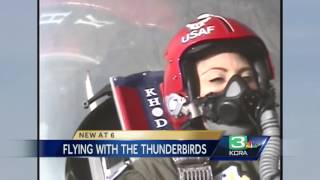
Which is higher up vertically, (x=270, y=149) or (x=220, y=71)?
(x=220, y=71)

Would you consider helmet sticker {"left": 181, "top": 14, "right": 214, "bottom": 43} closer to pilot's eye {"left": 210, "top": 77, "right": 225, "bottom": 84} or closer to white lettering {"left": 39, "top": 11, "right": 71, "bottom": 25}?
pilot's eye {"left": 210, "top": 77, "right": 225, "bottom": 84}

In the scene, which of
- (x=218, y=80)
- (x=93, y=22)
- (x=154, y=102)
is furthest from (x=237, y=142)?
(x=93, y=22)

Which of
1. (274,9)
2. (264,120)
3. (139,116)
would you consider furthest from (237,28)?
(139,116)

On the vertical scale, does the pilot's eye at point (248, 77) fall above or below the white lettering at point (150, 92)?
above

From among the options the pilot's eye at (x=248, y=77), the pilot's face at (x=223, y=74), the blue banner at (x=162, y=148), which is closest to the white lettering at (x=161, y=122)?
the blue banner at (x=162, y=148)

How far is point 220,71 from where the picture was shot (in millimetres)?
2838

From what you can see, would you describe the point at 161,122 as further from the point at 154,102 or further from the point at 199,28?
the point at 199,28

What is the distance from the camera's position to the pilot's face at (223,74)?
2.83m

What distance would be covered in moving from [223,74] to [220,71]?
2 centimetres

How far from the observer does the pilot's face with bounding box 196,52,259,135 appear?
283cm

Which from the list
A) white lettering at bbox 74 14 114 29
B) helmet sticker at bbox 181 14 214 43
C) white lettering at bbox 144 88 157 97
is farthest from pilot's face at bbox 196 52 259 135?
white lettering at bbox 74 14 114 29

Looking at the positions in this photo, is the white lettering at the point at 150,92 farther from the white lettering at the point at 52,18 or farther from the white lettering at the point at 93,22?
the white lettering at the point at 52,18

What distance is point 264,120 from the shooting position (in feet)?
9.35
